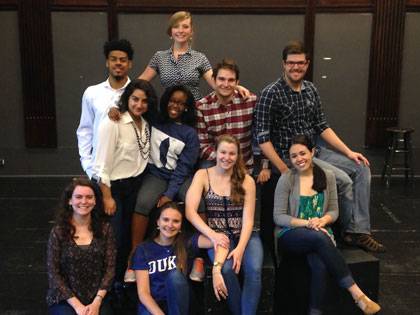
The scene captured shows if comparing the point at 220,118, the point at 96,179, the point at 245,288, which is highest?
the point at 220,118

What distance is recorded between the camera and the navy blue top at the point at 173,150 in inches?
131

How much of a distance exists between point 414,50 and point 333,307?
4483 mm

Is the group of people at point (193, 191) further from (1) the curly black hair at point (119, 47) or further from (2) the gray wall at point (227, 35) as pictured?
(2) the gray wall at point (227, 35)

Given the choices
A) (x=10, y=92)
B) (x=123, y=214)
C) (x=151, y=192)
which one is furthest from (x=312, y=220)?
(x=10, y=92)

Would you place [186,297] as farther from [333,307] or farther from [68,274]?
[333,307]

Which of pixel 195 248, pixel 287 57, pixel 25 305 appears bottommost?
pixel 25 305

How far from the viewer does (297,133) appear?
11.8 feet

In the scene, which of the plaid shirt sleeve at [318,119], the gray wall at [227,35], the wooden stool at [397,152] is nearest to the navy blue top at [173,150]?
the plaid shirt sleeve at [318,119]

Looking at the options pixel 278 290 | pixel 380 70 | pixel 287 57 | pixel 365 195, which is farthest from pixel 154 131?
pixel 380 70

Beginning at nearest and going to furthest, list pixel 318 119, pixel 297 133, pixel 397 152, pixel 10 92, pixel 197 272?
pixel 197 272 < pixel 297 133 < pixel 318 119 < pixel 397 152 < pixel 10 92

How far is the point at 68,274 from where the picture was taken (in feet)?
9.33

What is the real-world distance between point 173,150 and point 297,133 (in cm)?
86

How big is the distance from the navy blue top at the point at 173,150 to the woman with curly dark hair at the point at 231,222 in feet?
0.68

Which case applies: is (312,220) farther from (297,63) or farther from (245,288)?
(297,63)
